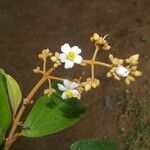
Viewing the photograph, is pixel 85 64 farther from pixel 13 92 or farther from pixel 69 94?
pixel 13 92

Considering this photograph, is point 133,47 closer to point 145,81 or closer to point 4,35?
point 145,81

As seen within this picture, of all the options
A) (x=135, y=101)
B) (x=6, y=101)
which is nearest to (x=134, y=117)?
(x=135, y=101)

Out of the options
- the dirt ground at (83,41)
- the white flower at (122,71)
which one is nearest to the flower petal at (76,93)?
the white flower at (122,71)

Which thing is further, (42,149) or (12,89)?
(42,149)

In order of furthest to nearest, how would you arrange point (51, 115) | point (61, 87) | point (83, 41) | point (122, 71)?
point (83, 41) → point (51, 115) → point (61, 87) → point (122, 71)

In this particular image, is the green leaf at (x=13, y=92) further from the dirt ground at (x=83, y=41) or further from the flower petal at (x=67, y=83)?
the dirt ground at (x=83, y=41)

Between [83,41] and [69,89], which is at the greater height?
[83,41]

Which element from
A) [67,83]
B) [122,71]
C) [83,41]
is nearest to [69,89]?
[67,83]
